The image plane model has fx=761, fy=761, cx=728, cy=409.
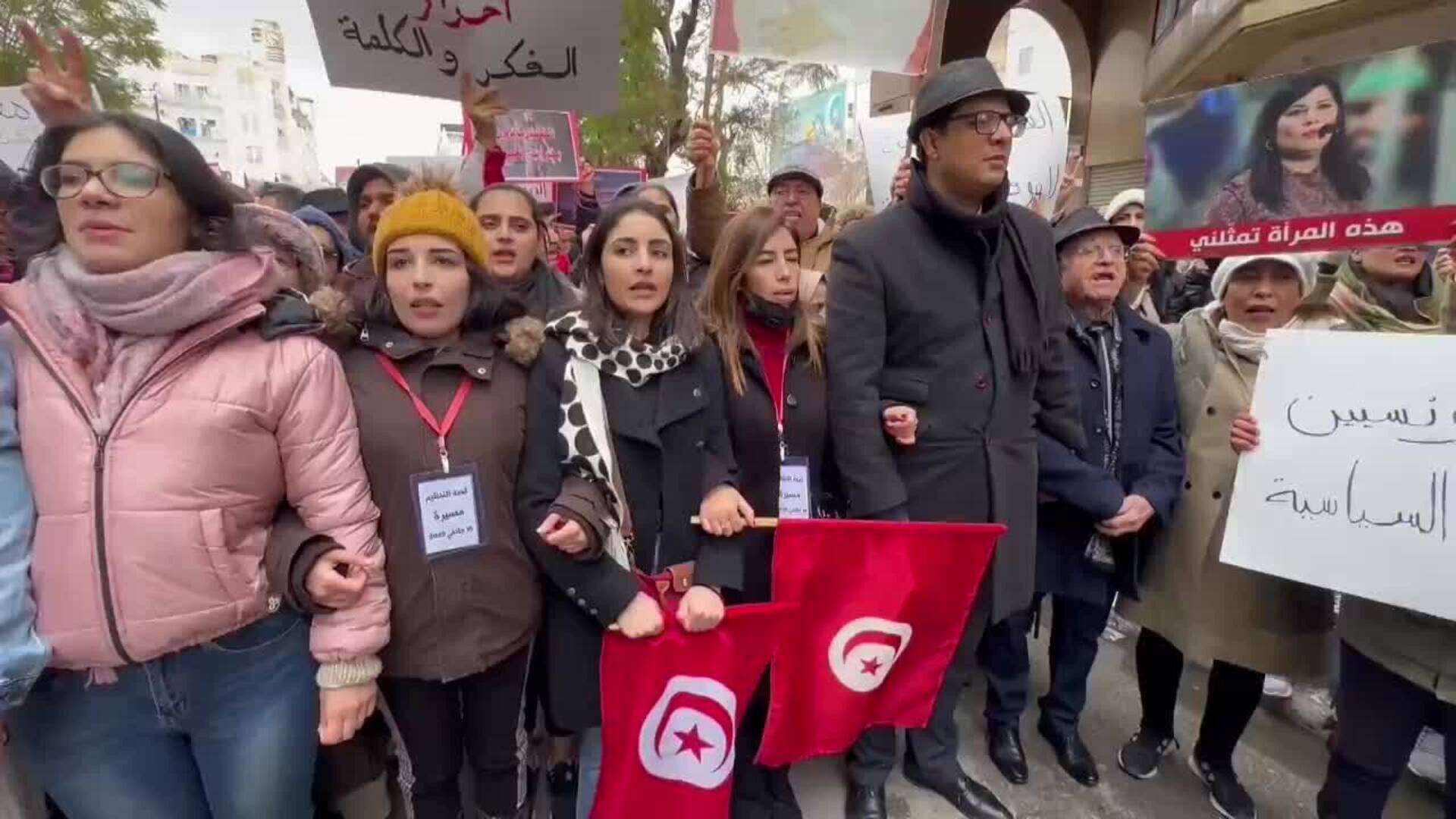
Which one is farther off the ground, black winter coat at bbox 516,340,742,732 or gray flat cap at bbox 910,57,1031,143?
gray flat cap at bbox 910,57,1031,143

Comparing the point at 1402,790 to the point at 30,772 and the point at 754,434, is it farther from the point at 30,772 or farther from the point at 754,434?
the point at 30,772

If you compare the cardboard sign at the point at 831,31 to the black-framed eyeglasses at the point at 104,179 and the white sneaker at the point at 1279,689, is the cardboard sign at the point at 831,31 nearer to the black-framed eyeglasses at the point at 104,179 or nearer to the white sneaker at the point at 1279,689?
the black-framed eyeglasses at the point at 104,179

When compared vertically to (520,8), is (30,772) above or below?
below

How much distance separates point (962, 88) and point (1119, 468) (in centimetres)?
149

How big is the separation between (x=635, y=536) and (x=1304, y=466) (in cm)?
184

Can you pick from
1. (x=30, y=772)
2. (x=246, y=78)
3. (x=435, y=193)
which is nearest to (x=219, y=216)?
(x=435, y=193)

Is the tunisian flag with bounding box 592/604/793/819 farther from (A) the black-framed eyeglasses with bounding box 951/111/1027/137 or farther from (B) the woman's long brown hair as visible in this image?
(A) the black-framed eyeglasses with bounding box 951/111/1027/137

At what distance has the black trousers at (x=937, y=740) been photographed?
8.30ft

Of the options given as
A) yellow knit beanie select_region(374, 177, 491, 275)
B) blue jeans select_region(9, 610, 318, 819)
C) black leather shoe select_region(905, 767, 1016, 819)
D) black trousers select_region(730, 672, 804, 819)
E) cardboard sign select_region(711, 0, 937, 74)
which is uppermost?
cardboard sign select_region(711, 0, 937, 74)

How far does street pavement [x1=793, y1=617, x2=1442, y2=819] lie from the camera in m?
2.72

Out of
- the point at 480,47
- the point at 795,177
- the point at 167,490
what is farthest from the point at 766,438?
the point at 795,177

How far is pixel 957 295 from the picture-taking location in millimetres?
2273

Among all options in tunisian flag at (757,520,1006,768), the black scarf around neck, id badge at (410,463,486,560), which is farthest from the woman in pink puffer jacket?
the black scarf around neck

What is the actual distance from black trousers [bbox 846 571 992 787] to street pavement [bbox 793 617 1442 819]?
0.43 ft
